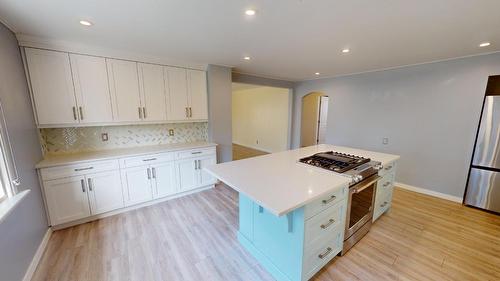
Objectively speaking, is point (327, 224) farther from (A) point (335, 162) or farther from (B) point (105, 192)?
(B) point (105, 192)

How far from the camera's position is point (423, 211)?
9.29 feet

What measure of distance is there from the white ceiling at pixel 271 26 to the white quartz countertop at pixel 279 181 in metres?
1.44

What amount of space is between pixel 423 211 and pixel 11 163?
16.4 feet

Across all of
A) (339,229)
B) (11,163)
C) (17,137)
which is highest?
(17,137)

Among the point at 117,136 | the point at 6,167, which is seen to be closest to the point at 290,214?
the point at 6,167

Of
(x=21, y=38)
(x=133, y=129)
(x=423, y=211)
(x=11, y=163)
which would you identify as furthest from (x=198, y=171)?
(x=423, y=211)

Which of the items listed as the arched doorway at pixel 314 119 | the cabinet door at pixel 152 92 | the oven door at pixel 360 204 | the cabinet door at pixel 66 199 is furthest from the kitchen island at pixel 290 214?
the arched doorway at pixel 314 119

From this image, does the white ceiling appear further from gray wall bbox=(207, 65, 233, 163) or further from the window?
the window

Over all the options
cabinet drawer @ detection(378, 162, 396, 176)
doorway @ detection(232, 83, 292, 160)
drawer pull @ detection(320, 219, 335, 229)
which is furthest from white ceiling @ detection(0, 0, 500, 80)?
doorway @ detection(232, 83, 292, 160)

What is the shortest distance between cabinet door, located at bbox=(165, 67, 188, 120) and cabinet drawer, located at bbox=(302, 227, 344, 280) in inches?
111

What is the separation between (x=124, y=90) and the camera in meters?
2.81

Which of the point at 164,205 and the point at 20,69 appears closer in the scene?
the point at 20,69

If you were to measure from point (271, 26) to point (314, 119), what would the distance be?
513 cm

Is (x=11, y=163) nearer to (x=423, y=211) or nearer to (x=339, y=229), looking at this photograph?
(x=339, y=229)
